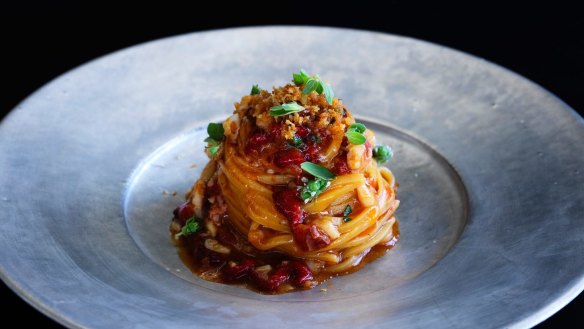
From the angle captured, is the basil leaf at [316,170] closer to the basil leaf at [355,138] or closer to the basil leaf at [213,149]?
the basil leaf at [355,138]

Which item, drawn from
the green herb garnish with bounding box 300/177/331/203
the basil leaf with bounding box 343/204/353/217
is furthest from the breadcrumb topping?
the basil leaf with bounding box 343/204/353/217

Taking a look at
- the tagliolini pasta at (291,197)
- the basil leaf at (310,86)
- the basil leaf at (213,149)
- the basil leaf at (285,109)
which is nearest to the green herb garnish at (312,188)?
the tagliolini pasta at (291,197)

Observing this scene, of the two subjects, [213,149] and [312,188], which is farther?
[213,149]

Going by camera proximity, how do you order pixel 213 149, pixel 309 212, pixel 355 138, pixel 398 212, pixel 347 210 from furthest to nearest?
pixel 398 212 < pixel 213 149 < pixel 347 210 < pixel 309 212 < pixel 355 138

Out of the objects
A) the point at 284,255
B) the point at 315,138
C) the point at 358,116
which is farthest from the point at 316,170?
the point at 358,116

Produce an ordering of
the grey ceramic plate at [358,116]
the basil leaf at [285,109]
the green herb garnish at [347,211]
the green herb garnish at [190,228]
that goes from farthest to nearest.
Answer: the green herb garnish at [190,228]
the green herb garnish at [347,211]
the basil leaf at [285,109]
the grey ceramic plate at [358,116]

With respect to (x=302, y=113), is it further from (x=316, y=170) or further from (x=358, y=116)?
(x=358, y=116)

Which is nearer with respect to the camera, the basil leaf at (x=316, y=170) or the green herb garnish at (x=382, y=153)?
the basil leaf at (x=316, y=170)
